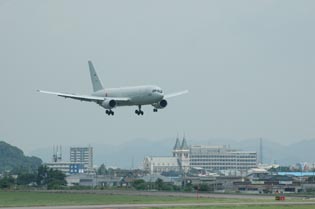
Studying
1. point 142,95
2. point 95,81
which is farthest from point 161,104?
point 95,81

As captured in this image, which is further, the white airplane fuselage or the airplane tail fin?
the airplane tail fin

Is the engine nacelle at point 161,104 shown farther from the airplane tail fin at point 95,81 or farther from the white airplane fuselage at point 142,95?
the airplane tail fin at point 95,81

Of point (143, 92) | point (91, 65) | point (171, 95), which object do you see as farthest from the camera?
point (91, 65)

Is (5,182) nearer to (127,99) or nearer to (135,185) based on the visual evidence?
(135,185)

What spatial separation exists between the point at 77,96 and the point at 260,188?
60.4 meters

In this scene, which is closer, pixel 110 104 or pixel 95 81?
pixel 110 104

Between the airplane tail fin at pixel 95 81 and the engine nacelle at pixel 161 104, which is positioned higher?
the airplane tail fin at pixel 95 81

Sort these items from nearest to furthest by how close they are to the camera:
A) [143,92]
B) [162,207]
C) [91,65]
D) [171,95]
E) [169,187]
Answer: [162,207] → [143,92] → [171,95] → [91,65] → [169,187]

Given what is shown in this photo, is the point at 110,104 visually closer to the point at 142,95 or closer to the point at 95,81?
the point at 142,95

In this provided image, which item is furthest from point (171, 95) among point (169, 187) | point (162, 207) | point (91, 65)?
point (162, 207)

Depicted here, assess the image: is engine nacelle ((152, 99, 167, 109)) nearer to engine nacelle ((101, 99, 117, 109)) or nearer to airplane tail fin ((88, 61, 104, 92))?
engine nacelle ((101, 99, 117, 109))

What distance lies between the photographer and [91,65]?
167000 mm

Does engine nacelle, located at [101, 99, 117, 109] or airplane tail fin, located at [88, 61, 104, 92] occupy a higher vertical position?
airplane tail fin, located at [88, 61, 104, 92]

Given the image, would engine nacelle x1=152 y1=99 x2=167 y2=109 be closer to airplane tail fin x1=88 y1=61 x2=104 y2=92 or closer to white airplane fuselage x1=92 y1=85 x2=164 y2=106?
white airplane fuselage x1=92 y1=85 x2=164 y2=106
